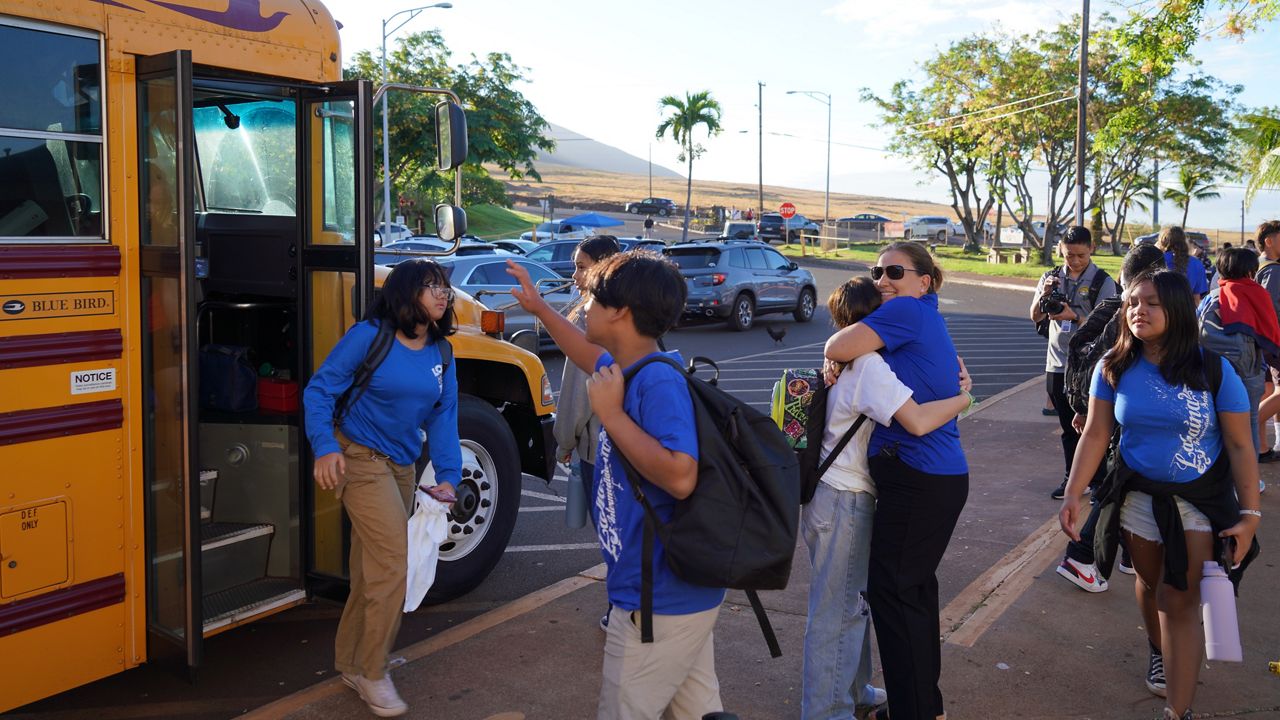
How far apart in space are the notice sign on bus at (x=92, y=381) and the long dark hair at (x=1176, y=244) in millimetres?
5774

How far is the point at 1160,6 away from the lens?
40.2 ft

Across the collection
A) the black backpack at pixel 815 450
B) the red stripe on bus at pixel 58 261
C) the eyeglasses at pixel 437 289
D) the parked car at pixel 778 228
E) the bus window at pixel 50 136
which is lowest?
the black backpack at pixel 815 450

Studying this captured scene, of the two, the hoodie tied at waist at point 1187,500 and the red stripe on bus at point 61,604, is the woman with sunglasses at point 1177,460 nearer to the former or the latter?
the hoodie tied at waist at point 1187,500

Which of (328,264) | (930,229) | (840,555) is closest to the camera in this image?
(840,555)

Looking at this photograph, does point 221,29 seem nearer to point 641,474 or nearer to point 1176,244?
point 641,474

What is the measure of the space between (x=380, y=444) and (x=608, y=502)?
1574mm

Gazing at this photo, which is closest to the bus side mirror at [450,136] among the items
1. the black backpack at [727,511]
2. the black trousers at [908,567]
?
the black trousers at [908,567]

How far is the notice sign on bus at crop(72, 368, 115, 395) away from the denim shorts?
12.1 ft

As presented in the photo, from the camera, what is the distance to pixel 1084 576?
218 inches

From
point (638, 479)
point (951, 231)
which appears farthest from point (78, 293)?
point (951, 231)

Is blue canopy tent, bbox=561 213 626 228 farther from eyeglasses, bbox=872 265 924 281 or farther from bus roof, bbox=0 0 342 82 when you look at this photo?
eyeglasses, bbox=872 265 924 281

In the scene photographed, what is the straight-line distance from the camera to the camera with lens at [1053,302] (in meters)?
7.31

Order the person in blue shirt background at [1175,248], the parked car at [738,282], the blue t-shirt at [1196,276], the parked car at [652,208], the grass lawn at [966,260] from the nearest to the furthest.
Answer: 1. the person in blue shirt background at [1175,248]
2. the blue t-shirt at [1196,276]
3. the parked car at [738,282]
4. the grass lawn at [966,260]
5. the parked car at [652,208]

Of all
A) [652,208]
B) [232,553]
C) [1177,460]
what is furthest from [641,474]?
[652,208]
